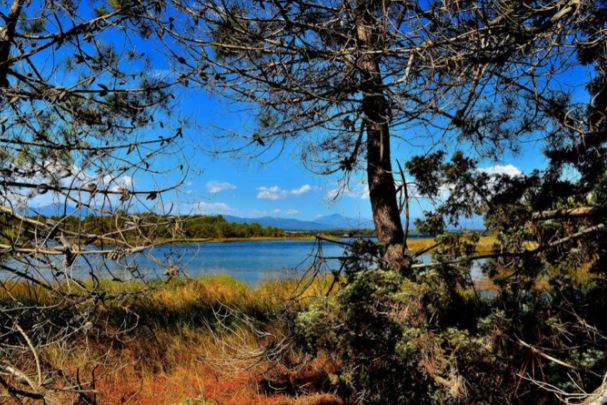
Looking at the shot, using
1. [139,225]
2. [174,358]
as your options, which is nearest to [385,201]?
[139,225]

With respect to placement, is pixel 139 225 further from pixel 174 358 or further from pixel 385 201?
pixel 174 358

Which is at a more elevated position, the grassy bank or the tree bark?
the tree bark

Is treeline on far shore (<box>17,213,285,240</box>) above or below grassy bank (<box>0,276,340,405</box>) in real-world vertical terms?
above

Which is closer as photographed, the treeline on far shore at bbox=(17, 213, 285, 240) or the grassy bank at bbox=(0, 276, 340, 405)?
the treeline on far shore at bbox=(17, 213, 285, 240)

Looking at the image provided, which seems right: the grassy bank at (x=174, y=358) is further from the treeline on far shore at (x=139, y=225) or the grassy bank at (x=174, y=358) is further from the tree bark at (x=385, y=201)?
the tree bark at (x=385, y=201)

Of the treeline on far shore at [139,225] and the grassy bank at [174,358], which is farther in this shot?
the grassy bank at [174,358]

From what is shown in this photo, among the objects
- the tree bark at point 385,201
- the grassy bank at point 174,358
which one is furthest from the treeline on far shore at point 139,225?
the tree bark at point 385,201

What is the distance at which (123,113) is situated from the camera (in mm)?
3799

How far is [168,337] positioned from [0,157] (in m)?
3.54

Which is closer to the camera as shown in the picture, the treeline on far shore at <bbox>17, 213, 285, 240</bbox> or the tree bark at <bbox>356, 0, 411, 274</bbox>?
the treeline on far shore at <bbox>17, 213, 285, 240</bbox>

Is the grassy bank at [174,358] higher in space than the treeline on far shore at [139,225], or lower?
lower

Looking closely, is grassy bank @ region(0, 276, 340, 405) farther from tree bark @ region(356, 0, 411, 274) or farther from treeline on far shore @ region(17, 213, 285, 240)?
tree bark @ region(356, 0, 411, 274)

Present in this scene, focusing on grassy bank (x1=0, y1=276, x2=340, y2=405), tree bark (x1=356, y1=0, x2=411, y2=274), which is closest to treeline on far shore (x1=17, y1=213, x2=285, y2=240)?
grassy bank (x1=0, y1=276, x2=340, y2=405)

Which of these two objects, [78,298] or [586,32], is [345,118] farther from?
[78,298]
